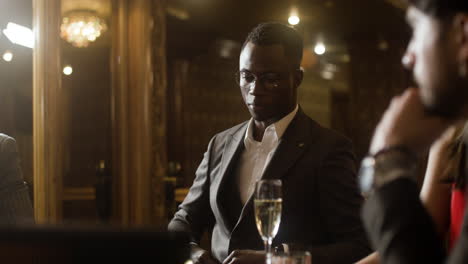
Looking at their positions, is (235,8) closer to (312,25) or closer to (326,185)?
(312,25)

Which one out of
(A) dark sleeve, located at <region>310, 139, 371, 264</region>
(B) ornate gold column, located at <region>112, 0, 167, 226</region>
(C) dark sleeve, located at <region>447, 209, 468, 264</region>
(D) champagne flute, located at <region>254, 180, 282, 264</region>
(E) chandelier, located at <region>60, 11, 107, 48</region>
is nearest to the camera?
(C) dark sleeve, located at <region>447, 209, 468, 264</region>

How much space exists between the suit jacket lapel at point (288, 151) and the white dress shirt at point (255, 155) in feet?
0.08

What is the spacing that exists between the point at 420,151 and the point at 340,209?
2.52 feet

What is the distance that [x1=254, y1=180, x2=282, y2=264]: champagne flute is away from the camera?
54.1 inches

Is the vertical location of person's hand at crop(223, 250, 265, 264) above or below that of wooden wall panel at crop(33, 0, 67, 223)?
below

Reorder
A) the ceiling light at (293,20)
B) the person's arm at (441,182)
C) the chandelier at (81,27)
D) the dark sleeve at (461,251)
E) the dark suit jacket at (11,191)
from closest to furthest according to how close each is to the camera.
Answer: the dark sleeve at (461,251)
the person's arm at (441,182)
the dark suit jacket at (11,191)
the chandelier at (81,27)
the ceiling light at (293,20)

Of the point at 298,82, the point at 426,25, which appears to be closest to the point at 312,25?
the point at 298,82

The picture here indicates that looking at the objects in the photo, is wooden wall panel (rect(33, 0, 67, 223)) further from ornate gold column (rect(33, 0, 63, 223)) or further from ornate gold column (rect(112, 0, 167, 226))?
ornate gold column (rect(112, 0, 167, 226))

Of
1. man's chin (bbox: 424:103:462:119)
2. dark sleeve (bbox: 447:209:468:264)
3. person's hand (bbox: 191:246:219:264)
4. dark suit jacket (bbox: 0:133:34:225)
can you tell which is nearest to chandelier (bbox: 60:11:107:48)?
dark suit jacket (bbox: 0:133:34:225)

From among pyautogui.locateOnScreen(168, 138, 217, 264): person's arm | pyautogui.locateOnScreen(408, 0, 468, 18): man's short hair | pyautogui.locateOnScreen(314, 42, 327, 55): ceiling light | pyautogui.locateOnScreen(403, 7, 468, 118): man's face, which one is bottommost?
pyautogui.locateOnScreen(168, 138, 217, 264): person's arm

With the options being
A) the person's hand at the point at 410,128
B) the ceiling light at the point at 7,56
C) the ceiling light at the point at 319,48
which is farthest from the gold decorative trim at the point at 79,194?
the ceiling light at the point at 319,48

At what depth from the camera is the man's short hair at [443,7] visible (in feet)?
2.89

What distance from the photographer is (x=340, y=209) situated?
1745mm

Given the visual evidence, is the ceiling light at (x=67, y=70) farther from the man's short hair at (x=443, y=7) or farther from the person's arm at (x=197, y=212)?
the man's short hair at (x=443, y=7)
